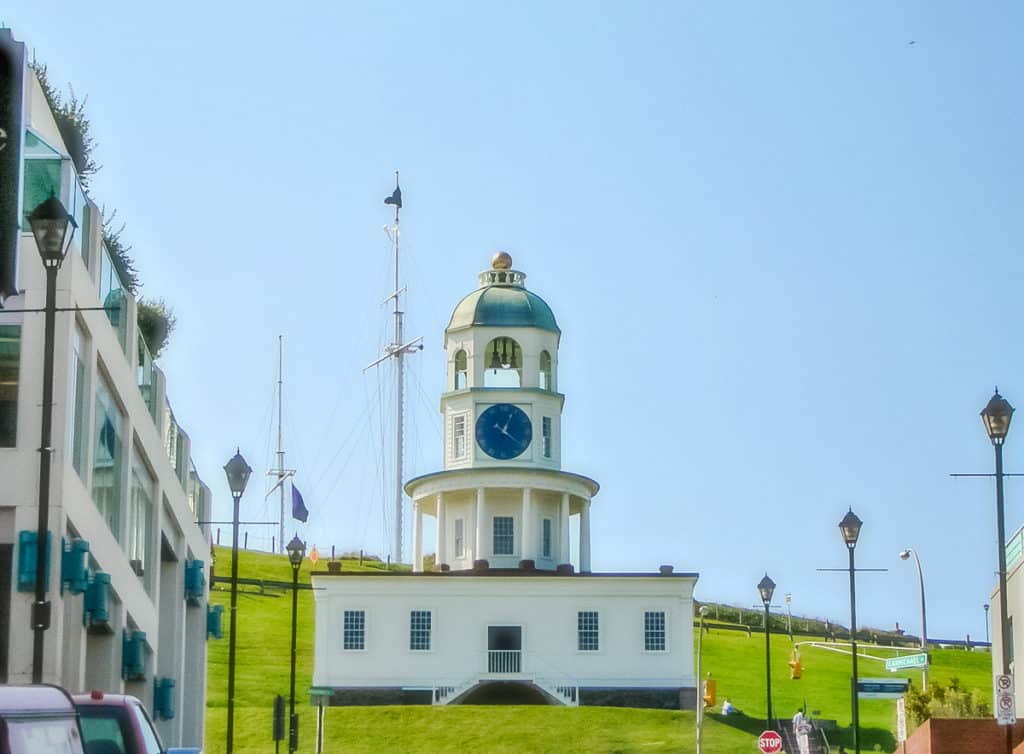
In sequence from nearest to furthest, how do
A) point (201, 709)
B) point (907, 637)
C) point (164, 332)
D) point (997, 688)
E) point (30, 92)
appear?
point (997, 688) < point (30, 92) < point (201, 709) < point (164, 332) < point (907, 637)

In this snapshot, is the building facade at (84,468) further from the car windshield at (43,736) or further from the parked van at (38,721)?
the car windshield at (43,736)

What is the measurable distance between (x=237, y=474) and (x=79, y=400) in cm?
478

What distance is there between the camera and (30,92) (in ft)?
119

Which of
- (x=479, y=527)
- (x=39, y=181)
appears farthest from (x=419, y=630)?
(x=39, y=181)

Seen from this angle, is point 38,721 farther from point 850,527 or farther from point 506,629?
point 506,629

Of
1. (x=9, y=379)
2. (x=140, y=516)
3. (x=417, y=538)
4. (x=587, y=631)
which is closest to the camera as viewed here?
(x=9, y=379)

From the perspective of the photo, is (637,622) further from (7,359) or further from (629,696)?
(7,359)

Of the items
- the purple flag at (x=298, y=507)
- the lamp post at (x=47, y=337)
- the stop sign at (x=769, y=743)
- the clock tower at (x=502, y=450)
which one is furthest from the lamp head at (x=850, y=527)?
the clock tower at (x=502, y=450)

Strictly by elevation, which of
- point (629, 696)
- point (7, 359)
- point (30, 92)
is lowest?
point (629, 696)

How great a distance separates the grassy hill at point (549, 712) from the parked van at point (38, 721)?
1738 inches

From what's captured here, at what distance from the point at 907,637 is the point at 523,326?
2323 inches

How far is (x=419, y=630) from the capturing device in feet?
267

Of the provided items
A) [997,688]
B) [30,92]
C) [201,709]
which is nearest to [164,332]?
[201,709]

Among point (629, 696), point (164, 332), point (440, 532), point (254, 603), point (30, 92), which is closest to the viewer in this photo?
point (30, 92)
